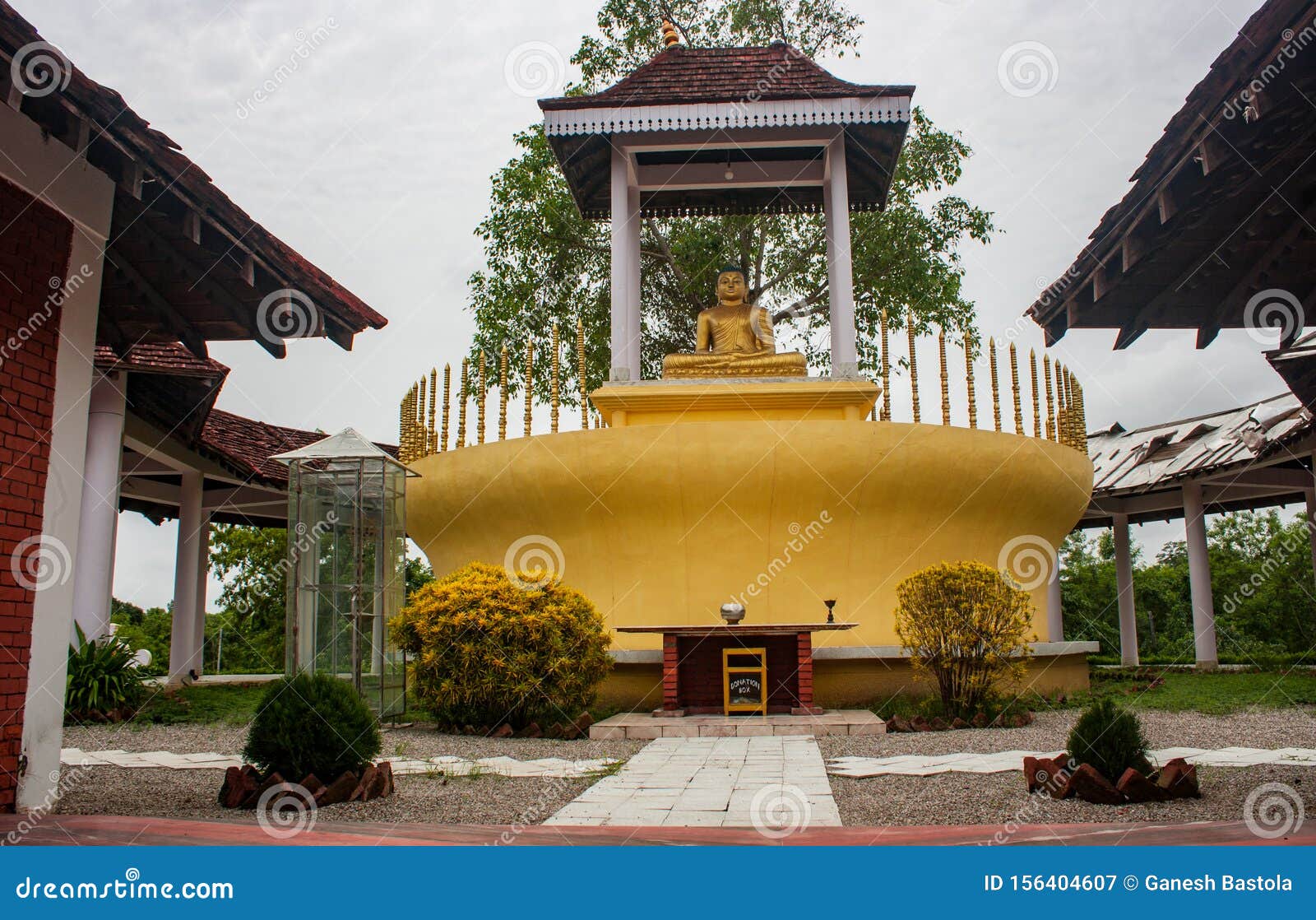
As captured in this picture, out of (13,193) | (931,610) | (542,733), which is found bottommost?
(542,733)

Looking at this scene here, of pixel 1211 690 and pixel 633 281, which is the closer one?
pixel 633 281

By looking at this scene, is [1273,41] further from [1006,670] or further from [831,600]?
[831,600]

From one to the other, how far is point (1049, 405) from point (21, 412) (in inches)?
403

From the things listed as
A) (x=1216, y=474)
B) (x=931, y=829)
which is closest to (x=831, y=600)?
(x=931, y=829)

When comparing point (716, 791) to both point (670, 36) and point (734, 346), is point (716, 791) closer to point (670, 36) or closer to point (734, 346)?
point (734, 346)

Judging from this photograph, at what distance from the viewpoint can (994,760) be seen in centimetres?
691

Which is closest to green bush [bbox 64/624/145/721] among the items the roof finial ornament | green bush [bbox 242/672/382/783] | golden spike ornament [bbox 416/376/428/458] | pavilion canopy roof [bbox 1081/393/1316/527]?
golden spike ornament [bbox 416/376/428/458]

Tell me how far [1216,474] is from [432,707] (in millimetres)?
15969

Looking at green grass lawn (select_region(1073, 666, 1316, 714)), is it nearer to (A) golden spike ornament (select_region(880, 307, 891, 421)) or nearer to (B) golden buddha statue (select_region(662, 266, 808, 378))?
(A) golden spike ornament (select_region(880, 307, 891, 421))

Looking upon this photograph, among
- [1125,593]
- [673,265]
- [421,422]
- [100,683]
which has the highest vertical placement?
[673,265]

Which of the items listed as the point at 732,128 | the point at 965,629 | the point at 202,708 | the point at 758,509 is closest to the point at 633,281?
the point at 732,128

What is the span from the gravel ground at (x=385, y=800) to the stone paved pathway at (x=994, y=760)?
1.82 meters

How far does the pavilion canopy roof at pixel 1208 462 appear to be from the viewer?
18359mm

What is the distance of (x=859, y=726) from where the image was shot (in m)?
8.66
